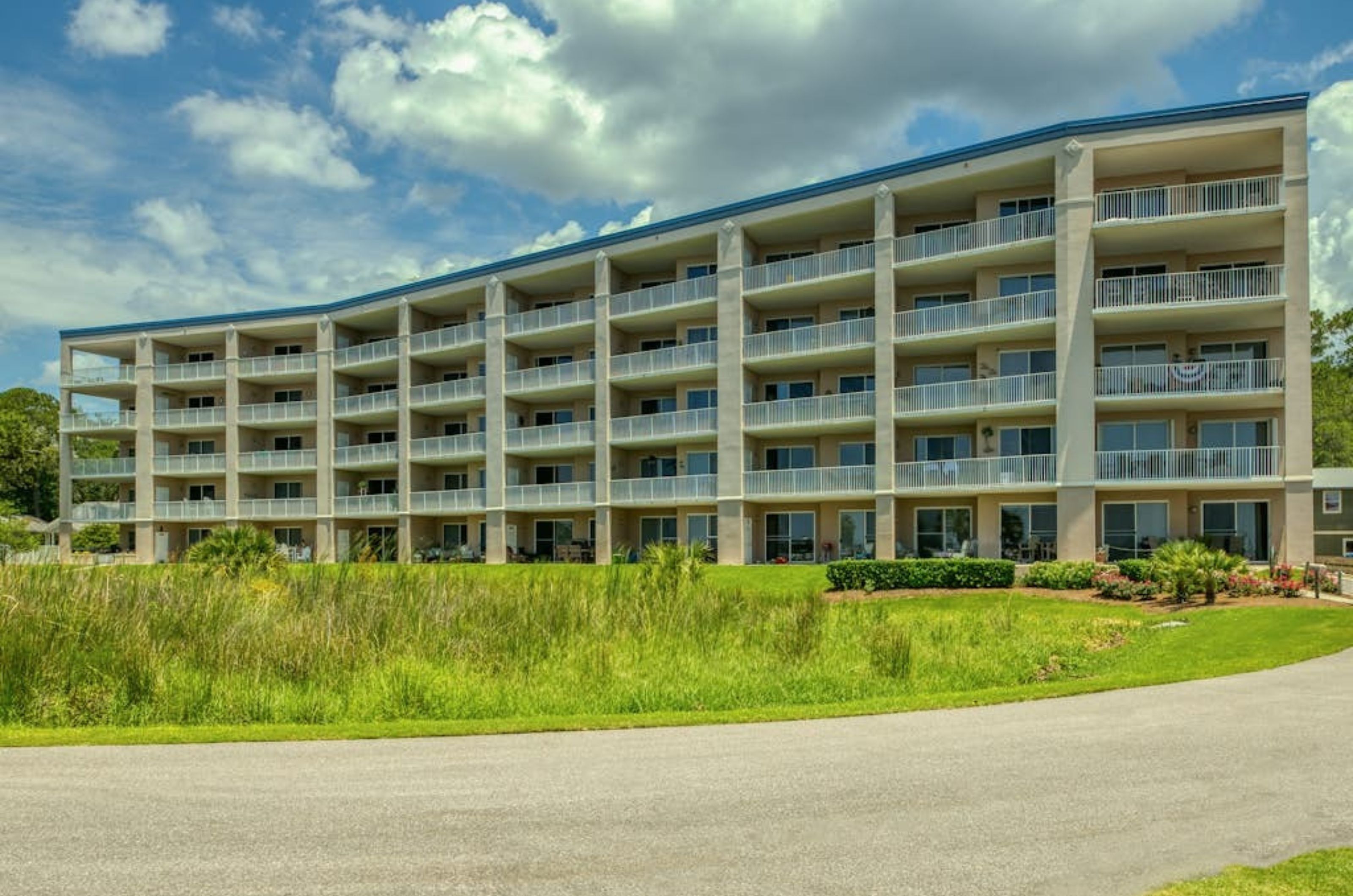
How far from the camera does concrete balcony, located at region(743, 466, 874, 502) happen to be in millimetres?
37531

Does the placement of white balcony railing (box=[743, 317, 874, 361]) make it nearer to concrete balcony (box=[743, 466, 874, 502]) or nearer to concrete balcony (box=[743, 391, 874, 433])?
concrete balcony (box=[743, 391, 874, 433])

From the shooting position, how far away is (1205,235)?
33.2 meters

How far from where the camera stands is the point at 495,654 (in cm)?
1566

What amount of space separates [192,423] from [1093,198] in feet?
164

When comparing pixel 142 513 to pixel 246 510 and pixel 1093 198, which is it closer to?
pixel 246 510

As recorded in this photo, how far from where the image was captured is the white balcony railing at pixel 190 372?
5675 cm

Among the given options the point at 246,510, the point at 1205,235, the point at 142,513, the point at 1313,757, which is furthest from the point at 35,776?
the point at 142,513

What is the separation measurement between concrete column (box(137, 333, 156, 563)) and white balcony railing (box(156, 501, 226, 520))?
2.33 feet

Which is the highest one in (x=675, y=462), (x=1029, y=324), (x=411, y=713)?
(x=1029, y=324)

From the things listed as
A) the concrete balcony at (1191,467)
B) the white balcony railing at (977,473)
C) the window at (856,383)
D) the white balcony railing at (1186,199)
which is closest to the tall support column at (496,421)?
the window at (856,383)

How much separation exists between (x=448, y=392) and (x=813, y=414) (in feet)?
67.4

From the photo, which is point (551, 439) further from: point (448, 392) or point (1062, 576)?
point (1062, 576)

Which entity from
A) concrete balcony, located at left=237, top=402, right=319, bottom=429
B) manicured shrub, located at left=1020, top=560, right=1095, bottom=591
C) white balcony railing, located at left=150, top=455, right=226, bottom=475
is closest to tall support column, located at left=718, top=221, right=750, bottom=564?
manicured shrub, located at left=1020, top=560, right=1095, bottom=591

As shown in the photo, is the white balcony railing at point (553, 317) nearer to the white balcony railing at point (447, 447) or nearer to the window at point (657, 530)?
the white balcony railing at point (447, 447)
